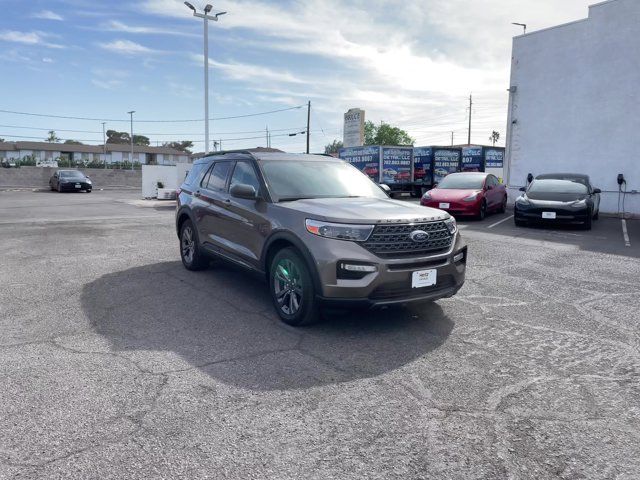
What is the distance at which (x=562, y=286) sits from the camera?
700 centimetres

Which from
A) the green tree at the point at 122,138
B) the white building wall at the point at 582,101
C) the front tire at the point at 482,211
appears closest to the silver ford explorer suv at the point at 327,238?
the front tire at the point at 482,211

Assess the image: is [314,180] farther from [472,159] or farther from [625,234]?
[472,159]

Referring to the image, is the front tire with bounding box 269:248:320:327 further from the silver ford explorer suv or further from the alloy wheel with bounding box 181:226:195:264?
the alloy wheel with bounding box 181:226:195:264

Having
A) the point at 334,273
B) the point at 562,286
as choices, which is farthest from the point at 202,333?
the point at 562,286

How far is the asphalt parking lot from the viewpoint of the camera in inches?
109

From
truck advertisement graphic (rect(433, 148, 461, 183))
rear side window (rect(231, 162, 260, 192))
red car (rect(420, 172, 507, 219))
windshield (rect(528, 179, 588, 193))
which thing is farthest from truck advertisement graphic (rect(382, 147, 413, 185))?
rear side window (rect(231, 162, 260, 192))

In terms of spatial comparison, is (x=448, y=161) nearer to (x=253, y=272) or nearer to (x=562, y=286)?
(x=562, y=286)

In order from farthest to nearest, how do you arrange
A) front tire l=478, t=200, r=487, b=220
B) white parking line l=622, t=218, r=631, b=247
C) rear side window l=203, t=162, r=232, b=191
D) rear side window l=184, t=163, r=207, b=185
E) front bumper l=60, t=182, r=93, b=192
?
front bumper l=60, t=182, r=93, b=192
front tire l=478, t=200, r=487, b=220
white parking line l=622, t=218, r=631, b=247
rear side window l=184, t=163, r=207, b=185
rear side window l=203, t=162, r=232, b=191

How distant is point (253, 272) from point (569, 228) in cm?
1124

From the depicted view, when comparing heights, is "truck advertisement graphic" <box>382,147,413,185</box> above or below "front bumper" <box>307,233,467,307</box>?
above

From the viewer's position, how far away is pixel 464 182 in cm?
1614

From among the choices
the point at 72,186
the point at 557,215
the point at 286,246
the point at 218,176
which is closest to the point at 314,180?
the point at 286,246

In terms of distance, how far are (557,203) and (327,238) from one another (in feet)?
35.2

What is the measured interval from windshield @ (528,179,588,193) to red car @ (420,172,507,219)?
1.48m
